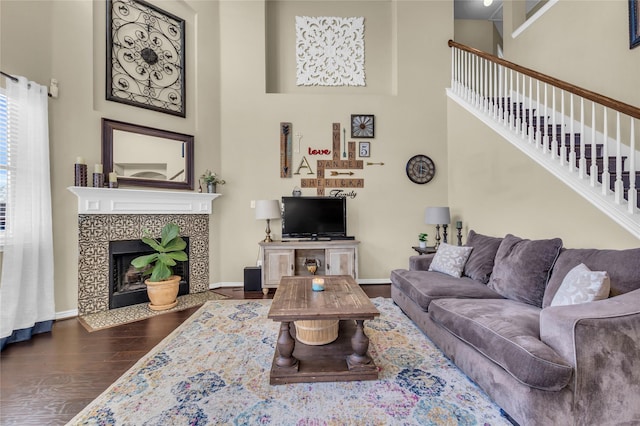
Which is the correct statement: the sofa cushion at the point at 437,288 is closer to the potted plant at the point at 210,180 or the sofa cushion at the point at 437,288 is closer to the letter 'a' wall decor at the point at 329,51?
the potted plant at the point at 210,180

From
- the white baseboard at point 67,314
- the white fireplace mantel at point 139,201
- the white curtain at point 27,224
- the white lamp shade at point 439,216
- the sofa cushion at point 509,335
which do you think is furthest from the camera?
the white lamp shade at point 439,216

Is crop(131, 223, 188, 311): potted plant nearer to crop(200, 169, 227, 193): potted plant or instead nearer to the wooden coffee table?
crop(200, 169, 227, 193): potted plant

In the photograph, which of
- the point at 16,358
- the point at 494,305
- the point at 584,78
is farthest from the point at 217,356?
the point at 584,78

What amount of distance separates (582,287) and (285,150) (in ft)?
12.0

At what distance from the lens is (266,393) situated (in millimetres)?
1702

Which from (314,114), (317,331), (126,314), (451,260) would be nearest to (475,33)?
(314,114)

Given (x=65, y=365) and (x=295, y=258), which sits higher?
(x=295, y=258)

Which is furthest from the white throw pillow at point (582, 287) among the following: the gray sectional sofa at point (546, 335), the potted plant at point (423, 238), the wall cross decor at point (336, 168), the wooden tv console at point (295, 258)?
the wall cross decor at point (336, 168)

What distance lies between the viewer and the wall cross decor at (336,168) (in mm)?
4277

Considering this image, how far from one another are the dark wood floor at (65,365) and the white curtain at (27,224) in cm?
22

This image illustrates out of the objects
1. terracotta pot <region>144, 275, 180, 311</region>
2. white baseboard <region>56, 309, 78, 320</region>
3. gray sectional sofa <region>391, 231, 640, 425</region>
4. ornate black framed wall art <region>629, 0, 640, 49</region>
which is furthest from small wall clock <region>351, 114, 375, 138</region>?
white baseboard <region>56, 309, 78, 320</region>

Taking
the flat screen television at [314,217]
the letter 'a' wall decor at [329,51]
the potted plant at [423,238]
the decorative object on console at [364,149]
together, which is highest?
the letter 'a' wall decor at [329,51]

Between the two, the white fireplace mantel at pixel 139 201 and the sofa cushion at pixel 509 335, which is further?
the white fireplace mantel at pixel 139 201

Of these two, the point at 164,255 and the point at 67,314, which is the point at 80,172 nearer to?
the point at 164,255
